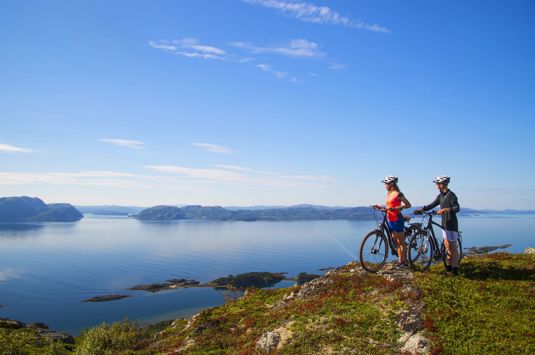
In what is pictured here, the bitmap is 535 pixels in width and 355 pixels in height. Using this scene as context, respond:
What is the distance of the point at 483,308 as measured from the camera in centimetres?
1199

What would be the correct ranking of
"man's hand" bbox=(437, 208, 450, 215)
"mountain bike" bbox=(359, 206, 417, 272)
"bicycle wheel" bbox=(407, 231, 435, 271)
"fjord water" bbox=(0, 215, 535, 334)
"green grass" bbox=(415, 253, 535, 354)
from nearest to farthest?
"green grass" bbox=(415, 253, 535, 354)
"man's hand" bbox=(437, 208, 450, 215)
"mountain bike" bbox=(359, 206, 417, 272)
"bicycle wheel" bbox=(407, 231, 435, 271)
"fjord water" bbox=(0, 215, 535, 334)

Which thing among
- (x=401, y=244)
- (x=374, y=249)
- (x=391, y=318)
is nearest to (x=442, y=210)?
(x=401, y=244)

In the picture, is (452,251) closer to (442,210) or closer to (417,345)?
(442,210)

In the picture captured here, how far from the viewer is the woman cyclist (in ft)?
50.3

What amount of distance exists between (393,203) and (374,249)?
2269 millimetres

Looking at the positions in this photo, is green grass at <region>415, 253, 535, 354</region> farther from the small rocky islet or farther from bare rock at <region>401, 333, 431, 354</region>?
the small rocky islet

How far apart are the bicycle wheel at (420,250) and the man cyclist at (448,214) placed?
848mm

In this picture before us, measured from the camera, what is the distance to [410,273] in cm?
1561

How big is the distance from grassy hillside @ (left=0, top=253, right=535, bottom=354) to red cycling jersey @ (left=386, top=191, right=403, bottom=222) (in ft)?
8.21

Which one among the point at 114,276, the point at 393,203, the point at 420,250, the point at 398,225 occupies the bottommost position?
the point at 114,276

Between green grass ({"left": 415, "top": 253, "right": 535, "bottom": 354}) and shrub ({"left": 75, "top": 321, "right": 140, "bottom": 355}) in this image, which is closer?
green grass ({"left": 415, "top": 253, "right": 535, "bottom": 354})

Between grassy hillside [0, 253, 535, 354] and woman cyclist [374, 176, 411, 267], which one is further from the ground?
woman cyclist [374, 176, 411, 267]

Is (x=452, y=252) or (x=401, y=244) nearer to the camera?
(x=452, y=252)

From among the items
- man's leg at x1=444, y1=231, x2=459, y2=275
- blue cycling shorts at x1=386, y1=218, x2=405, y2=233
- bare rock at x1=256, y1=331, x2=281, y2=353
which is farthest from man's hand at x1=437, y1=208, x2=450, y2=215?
bare rock at x1=256, y1=331, x2=281, y2=353
